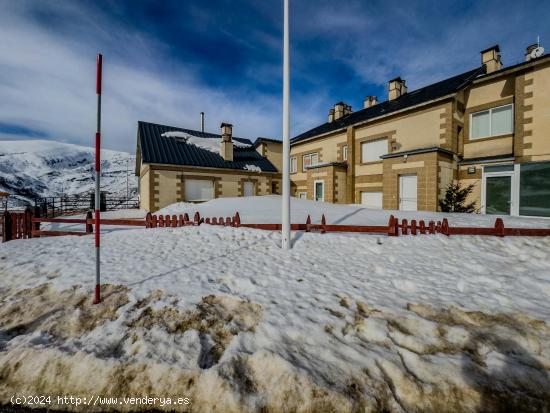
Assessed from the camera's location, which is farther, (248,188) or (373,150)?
(248,188)

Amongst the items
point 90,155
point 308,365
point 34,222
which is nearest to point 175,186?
point 34,222

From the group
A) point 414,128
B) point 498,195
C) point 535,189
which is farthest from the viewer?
point 414,128

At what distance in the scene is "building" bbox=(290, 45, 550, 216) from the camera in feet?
35.2

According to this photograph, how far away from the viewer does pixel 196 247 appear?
545cm

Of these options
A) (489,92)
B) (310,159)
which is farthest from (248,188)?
(489,92)

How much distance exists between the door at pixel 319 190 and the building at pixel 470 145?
0.82m

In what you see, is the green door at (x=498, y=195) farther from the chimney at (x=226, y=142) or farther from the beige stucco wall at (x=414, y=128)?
the chimney at (x=226, y=142)

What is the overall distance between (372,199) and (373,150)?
3641 mm

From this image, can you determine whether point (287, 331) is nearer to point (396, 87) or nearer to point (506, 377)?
point (506, 377)

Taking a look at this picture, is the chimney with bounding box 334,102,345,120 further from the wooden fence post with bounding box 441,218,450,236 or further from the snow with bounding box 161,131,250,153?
the wooden fence post with bounding box 441,218,450,236

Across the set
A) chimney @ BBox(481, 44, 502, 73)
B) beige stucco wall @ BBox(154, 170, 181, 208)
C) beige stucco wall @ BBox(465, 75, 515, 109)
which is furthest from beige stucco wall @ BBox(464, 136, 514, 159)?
beige stucco wall @ BBox(154, 170, 181, 208)

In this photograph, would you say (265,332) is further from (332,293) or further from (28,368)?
(28,368)

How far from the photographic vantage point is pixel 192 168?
18.0m

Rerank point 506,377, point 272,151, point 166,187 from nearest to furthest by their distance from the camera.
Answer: point 506,377, point 166,187, point 272,151
